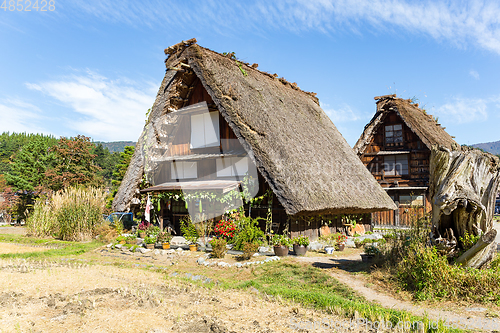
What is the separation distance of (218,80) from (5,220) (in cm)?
3224

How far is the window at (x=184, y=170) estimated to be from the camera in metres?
16.7

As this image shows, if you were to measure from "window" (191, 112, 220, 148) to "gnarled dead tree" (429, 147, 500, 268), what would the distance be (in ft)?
32.1

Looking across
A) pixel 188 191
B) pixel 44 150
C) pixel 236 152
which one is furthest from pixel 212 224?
pixel 44 150

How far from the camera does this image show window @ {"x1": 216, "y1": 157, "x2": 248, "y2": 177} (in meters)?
14.5

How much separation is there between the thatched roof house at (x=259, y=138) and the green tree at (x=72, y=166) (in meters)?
13.1

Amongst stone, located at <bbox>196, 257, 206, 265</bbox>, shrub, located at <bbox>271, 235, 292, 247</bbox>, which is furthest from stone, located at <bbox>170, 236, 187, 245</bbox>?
shrub, located at <bbox>271, 235, 292, 247</bbox>

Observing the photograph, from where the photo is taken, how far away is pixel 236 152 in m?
14.8

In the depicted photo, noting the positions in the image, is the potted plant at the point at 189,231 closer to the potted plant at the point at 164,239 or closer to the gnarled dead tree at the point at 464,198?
the potted plant at the point at 164,239

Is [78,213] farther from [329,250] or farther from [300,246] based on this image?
[329,250]

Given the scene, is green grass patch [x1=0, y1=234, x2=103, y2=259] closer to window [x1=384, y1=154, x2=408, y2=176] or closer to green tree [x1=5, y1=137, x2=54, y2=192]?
green tree [x1=5, y1=137, x2=54, y2=192]

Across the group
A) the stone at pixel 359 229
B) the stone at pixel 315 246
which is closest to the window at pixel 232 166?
the stone at pixel 315 246

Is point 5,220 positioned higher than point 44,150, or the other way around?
point 44,150

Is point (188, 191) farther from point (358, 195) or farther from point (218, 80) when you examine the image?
point (358, 195)

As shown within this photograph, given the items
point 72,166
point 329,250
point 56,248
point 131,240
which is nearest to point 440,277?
point 329,250
